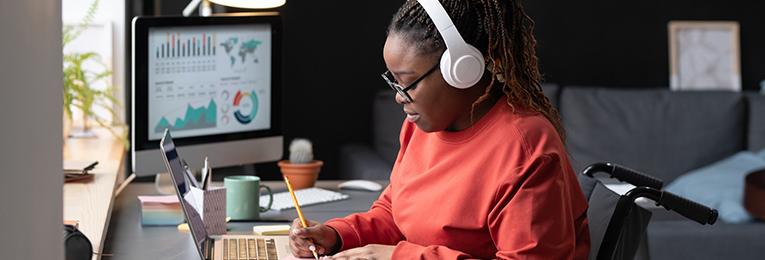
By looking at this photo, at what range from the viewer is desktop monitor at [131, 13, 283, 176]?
263 cm

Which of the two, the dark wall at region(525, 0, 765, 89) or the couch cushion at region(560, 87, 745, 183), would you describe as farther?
the dark wall at region(525, 0, 765, 89)

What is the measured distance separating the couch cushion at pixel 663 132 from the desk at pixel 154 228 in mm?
1870

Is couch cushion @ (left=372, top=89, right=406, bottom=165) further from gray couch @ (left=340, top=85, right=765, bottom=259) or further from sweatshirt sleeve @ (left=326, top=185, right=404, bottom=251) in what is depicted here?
sweatshirt sleeve @ (left=326, top=185, right=404, bottom=251)

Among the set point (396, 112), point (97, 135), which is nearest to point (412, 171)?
point (97, 135)

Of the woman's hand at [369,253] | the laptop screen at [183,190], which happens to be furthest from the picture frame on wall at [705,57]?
the woman's hand at [369,253]

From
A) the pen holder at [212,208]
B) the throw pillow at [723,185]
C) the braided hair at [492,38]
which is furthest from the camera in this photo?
the throw pillow at [723,185]

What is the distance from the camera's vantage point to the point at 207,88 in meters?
2.78

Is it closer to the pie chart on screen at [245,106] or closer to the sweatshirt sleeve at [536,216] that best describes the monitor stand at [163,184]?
the pie chart on screen at [245,106]

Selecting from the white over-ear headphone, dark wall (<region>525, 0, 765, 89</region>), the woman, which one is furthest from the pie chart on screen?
dark wall (<region>525, 0, 765, 89</region>)

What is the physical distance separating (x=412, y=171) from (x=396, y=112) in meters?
2.64

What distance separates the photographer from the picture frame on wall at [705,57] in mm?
4883

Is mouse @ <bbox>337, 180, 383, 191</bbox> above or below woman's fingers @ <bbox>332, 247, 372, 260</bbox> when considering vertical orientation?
below

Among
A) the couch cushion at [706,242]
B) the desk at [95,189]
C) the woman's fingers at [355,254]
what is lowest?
the couch cushion at [706,242]

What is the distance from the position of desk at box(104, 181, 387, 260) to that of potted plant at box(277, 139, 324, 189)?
4cm
